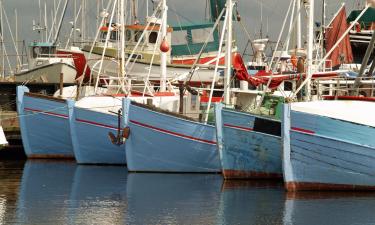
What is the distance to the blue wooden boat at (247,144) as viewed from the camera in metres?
29.3

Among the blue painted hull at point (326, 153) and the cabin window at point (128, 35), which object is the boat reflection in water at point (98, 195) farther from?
the cabin window at point (128, 35)

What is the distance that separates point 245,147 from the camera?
29.9m

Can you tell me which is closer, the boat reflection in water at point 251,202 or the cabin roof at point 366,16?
the boat reflection in water at point 251,202

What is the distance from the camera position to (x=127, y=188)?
96.9ft

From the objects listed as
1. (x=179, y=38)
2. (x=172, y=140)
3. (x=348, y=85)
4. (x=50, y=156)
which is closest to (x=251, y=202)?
(x=348, y=85)

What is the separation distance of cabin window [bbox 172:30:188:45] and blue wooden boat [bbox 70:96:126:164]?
42.7 ft

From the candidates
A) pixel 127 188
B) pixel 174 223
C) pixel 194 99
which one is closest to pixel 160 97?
pixel 194 99

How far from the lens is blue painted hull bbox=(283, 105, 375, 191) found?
25.5m

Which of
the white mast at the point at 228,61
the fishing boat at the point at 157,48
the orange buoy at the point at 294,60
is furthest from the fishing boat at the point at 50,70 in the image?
the white mast at the point at 228,61

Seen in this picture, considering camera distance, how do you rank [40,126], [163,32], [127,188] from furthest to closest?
1. [40,126]
2. [163,32]
3. [127,188]

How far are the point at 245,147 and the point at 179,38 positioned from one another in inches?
796

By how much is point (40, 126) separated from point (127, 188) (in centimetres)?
1166

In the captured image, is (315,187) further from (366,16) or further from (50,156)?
(366,16)

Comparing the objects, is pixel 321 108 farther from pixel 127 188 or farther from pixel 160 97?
pixel 160 97
